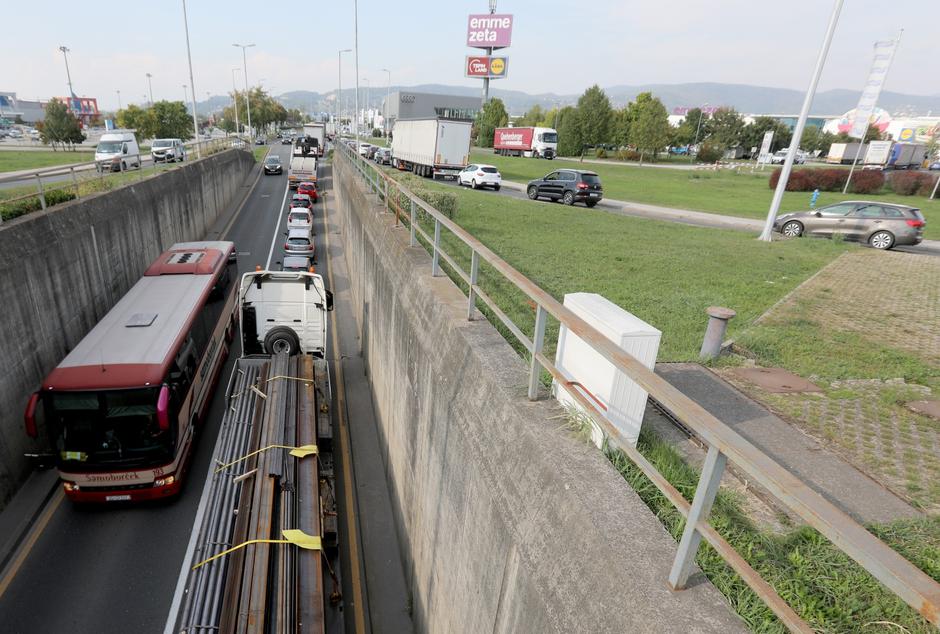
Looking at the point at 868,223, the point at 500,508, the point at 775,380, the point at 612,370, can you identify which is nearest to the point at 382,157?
the point at 868,223

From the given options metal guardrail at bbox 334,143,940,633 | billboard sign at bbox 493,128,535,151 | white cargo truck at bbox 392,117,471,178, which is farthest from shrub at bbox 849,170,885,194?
metal guardrail at bbox 334,143,940,633

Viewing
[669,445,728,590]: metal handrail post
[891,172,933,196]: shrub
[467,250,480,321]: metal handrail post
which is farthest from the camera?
[891,172,933,196]: shrub

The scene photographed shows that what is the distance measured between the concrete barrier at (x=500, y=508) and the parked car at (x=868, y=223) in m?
18.6

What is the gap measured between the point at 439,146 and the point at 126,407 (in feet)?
107

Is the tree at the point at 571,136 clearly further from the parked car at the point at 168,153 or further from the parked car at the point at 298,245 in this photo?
the parked car at the point at 298,245

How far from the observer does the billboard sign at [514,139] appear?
72.8 m

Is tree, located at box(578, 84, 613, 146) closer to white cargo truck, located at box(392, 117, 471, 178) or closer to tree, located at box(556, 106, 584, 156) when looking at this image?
tree, located at box(556, 106, 584, 156)

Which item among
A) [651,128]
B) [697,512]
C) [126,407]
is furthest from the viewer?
[651,128]

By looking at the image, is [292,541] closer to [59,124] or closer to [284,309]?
[284,309]

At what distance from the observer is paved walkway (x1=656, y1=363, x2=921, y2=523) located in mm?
4855

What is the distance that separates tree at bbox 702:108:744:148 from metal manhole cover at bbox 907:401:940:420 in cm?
9518

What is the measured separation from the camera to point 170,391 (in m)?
8.62

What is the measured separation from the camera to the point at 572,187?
28.1 metres

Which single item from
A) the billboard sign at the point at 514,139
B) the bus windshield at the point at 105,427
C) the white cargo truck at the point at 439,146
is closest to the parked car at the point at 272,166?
the white cargo truck at the point at 439,146
